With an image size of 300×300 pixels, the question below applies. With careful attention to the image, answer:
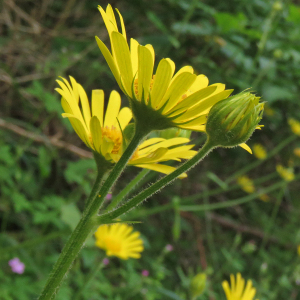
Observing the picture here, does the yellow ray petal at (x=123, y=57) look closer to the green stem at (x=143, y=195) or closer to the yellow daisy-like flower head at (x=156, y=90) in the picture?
the yellow daisy-like flower head at (x=156, y=90)

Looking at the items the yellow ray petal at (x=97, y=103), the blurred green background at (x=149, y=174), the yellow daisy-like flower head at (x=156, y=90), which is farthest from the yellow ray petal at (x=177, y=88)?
the blurred green background at (x=149, y=174)

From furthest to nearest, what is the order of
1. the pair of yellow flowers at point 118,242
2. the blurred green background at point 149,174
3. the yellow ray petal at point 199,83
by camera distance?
the blurred green background at point 149,174 < the pair of yellow flowers at point 118,242 < the yellow ray petal at point 199,83

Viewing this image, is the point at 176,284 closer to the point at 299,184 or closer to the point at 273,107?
the point at 273,107

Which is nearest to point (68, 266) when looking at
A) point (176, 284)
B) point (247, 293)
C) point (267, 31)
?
point (247, 293)

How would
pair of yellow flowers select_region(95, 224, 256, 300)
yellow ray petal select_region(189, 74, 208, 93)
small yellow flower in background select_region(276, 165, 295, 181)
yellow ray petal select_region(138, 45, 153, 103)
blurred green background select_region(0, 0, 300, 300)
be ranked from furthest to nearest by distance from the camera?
small yellow flower in background select_region(276, 165, 295, 181), blurred green background select_region(0, 0, 300, 300), pair of yellow flowers select_region(95, 224, 256, 300), yellow ray petal select_region(189, 74, 208, 93), yellow ray petal select_region(138, 45, 153, 103)

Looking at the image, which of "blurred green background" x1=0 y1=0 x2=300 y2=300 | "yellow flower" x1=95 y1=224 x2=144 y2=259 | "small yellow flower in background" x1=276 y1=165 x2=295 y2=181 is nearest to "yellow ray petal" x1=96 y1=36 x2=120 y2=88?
"blurred green background" x1=0 y1=0 x2=300 y2=300

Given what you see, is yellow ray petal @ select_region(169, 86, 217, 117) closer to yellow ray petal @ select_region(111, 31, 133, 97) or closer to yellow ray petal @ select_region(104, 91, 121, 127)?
yellow ray petal @ select_region(111, 31, 133, 97)
